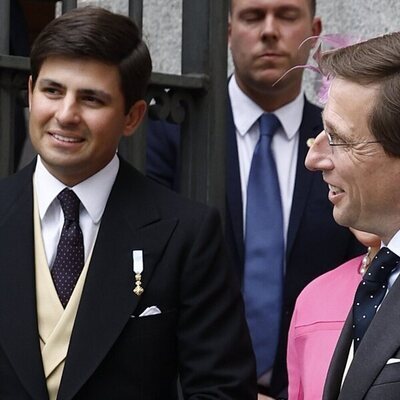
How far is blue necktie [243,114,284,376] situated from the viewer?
12.6 feet

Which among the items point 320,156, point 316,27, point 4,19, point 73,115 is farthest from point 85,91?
point 316,27

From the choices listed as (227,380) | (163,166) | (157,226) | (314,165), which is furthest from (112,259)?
(163,166)

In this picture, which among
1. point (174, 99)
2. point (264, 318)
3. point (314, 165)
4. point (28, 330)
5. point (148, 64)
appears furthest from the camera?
point (264, 318)

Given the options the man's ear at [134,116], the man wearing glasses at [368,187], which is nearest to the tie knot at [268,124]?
the man's ear at [134,116]

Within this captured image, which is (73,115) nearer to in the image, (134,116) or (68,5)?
(134,116)

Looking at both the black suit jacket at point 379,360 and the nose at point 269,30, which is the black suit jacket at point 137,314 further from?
the nose at point 269,30

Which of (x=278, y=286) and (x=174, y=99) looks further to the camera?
(x=278, y=286)

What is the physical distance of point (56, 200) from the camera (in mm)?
3145

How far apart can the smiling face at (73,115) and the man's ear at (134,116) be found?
10cm

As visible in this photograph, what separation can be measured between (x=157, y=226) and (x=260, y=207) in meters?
0.82

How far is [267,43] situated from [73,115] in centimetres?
120

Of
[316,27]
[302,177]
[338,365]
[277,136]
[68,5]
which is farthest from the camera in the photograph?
[316,27]

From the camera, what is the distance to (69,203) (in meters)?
3.13

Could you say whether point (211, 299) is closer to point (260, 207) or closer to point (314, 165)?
point (314, 165)
